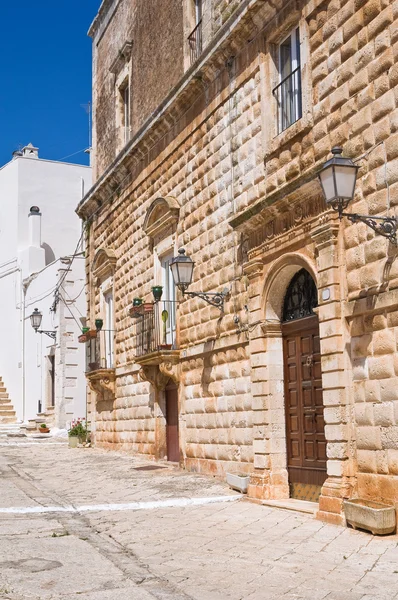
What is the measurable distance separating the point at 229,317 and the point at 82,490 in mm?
3225

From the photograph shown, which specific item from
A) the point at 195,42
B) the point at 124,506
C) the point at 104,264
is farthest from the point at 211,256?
the point at 104,264

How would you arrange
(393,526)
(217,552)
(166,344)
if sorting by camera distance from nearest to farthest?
(217,552), (393,526), (166,344)

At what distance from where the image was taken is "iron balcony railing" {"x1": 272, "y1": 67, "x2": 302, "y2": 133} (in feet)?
31.1

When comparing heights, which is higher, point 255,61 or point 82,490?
point 255,61

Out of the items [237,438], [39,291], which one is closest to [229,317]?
[237,438]

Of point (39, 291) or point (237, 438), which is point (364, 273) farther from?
point (39, 291)

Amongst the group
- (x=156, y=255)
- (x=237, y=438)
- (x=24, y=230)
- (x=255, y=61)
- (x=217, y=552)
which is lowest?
(x=217, y=552)

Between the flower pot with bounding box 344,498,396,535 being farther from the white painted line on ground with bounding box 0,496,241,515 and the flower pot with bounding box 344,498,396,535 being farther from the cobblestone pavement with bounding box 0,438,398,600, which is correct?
the white painted line on ground with bounding box 0,496,241,515

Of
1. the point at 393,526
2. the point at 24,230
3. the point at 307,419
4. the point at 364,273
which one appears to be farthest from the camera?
the point at 24,230

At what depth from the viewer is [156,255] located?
1461cm

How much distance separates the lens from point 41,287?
28312mm

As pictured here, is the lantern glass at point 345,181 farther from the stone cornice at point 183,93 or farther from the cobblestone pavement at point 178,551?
the stone cornice at point 183,93

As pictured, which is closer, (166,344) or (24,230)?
(166,344)

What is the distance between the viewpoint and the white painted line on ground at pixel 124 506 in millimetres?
8992
